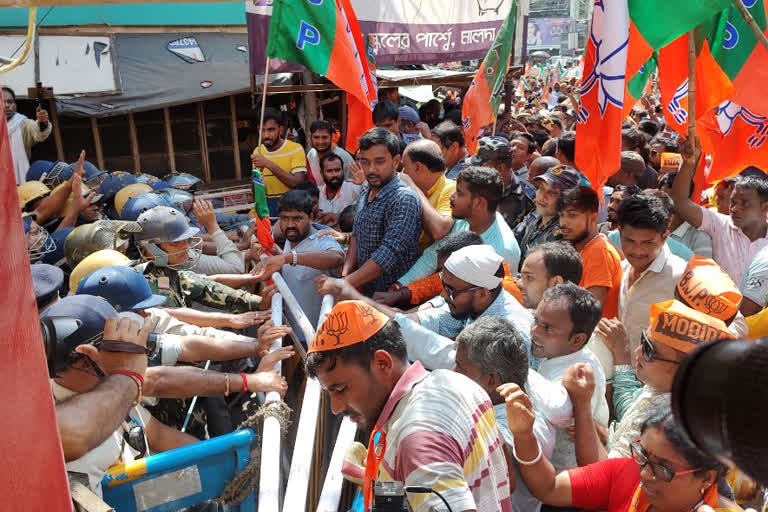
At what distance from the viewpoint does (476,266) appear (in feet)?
10.2

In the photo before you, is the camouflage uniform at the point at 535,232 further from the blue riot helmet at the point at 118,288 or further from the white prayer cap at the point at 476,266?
the blue riot helmet at the point at 118,288

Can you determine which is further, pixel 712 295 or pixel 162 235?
pixel 162 235

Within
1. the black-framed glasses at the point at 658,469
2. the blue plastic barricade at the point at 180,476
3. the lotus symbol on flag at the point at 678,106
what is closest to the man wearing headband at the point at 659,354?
the black-framed glasses at the point at 658,469

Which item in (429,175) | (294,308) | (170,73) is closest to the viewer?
(294,308)

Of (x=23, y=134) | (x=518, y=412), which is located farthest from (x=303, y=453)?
(x=23, y=134)

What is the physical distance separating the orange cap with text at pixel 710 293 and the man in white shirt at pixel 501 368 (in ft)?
3.31

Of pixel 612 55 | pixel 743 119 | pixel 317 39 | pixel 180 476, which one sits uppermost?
pixel 317 39

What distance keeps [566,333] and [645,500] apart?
2.83 ft

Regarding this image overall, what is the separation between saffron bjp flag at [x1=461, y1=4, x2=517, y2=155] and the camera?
6.64m

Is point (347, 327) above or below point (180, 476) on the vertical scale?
above

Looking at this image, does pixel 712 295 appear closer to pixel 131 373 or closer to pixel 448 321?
pixel 448 321

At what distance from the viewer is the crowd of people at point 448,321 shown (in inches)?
78.7

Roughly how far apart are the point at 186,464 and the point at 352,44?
350 cm

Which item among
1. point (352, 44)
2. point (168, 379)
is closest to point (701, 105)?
point (352, 44)
